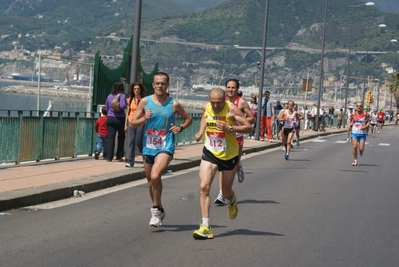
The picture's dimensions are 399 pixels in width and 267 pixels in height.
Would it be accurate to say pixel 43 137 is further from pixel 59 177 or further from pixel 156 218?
pixel 156 218

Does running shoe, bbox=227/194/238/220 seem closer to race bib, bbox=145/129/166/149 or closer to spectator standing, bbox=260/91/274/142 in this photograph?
race bib, bbox=145/129/166/149

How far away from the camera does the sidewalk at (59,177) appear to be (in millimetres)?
13297

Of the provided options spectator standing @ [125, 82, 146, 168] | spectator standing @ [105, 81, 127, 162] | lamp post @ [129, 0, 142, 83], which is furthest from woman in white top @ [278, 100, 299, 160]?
spectator standing @ [125, 82, 146, 168]

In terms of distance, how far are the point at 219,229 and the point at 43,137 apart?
850 centimetres

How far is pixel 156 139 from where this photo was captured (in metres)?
11.3

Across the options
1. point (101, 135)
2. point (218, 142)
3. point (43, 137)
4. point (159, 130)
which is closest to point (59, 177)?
point (43, 137)

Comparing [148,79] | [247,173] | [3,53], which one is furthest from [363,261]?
[3,53]

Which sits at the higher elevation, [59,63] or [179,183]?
[59,63]

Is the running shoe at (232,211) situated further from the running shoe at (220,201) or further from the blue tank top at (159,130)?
the running shoe at (220,201)

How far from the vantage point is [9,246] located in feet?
32.1

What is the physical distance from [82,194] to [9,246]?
5.08 metres

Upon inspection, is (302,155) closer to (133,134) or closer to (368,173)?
(368,173)

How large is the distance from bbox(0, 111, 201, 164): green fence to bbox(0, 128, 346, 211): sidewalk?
0.74ft

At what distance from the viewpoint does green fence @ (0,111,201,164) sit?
17.8 meters
